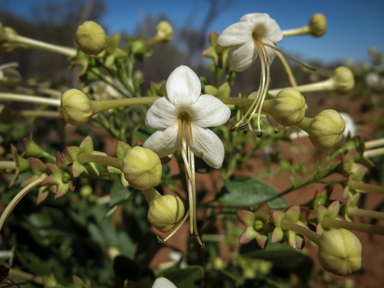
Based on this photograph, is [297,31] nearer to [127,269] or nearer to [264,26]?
[264,26]

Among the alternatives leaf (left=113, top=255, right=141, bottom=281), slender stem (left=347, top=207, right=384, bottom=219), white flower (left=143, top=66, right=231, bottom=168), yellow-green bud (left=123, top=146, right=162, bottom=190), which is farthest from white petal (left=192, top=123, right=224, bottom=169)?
leaf (left=113, top=255, right=141, bottom=281)

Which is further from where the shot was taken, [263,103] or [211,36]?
[211,36]

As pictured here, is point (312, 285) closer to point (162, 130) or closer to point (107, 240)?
point (107, 240)

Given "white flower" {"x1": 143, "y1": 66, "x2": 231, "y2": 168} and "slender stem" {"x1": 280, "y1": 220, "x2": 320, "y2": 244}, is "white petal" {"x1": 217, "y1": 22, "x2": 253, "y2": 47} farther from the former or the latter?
"slender stem" {"x1": 280, "y1": 220, "x2": 320, "y2": 244}

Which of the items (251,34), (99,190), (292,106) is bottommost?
(99,190)

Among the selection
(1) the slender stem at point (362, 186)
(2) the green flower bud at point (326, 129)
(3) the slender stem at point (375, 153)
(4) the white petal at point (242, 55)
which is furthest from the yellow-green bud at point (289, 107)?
(3) the slender stem at point (375, 153)

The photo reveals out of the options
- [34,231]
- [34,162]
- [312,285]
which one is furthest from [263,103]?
[312,285]
